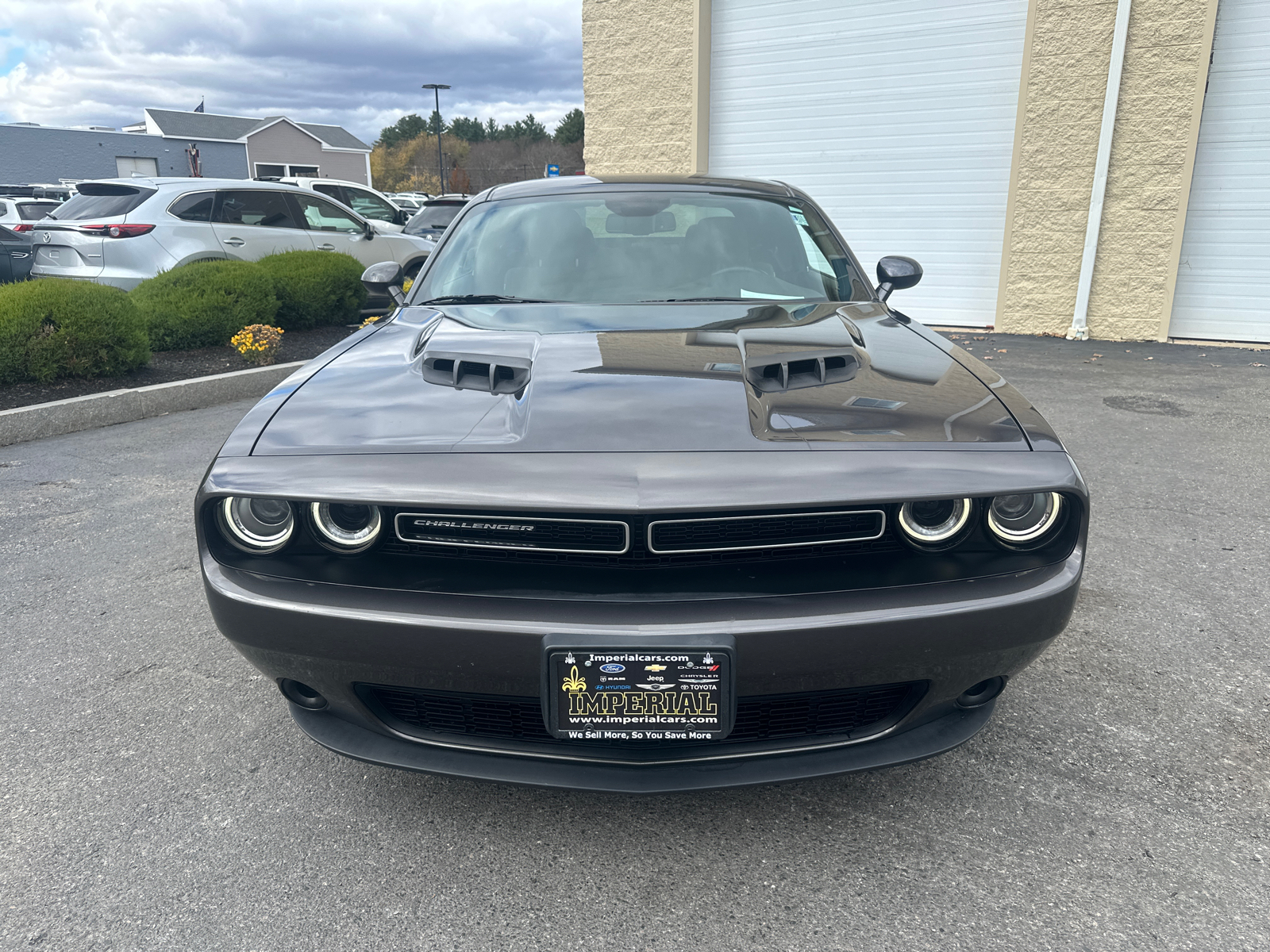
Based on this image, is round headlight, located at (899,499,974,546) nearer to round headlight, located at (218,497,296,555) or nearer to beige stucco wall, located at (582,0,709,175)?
round headlight, located at (218,497,296,555)

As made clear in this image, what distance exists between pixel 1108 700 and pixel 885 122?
9306mm

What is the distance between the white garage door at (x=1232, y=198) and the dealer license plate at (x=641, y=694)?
384 inches

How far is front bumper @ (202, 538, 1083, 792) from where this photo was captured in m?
1.60

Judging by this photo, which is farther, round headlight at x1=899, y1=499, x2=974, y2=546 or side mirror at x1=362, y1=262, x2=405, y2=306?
side mirror at x1=362, y1=262, x2=405, y2=306

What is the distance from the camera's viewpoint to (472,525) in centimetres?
175

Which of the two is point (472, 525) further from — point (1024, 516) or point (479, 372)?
point (1024, 516)

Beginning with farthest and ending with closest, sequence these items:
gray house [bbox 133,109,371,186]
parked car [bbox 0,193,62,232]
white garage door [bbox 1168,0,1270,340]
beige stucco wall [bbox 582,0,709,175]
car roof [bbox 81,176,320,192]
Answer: gray house [bbox 133,109,371,186], parked car [bbox 0,193,62,232], beige stucco wall [bbox 582,0,709,175], car roof [bbox 81,176,320,192], white garage door [bbox 1168,0,1270,340]

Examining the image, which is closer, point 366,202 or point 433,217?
point 366,202

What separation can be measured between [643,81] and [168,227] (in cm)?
622

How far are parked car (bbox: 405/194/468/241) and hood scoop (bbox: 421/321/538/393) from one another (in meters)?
11.2

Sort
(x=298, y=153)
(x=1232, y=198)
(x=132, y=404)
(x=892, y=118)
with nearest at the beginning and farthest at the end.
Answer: (x=132, y=404) → (x=1232, y=198) → (x=892, y=118) → (x=298, y=153)

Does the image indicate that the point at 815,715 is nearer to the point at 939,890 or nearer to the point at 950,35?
the point at 939,890

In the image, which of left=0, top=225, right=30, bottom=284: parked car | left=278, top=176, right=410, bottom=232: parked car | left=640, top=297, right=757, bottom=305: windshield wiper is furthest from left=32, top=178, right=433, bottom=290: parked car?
left=640, top=297, right=757, bottom=305: windshield wiper

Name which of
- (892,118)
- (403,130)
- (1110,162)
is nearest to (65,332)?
(892,118)
